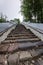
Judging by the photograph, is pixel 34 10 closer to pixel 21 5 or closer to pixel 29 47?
pixel 21 5

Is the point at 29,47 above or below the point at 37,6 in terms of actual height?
below

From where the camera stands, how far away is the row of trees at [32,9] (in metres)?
37.3

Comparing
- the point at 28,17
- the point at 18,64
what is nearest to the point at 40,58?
the point at 18,64

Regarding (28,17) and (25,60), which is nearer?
(25,60)

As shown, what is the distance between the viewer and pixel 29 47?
2.62m

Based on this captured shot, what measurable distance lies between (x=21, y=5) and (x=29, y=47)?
128ft

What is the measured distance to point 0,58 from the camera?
6.98ft

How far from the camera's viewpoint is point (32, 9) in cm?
3922

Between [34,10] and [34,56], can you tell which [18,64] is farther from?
[34,10]

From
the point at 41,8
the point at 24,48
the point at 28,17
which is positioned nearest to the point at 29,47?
the point at 24,48

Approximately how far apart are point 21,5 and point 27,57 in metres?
39.5

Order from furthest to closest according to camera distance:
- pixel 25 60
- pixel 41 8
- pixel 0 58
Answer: pixel 41 8 → pixel 0 58 → pixel 25 60

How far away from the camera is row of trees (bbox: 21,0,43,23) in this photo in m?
37.3

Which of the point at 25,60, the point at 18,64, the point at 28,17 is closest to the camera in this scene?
the point at 18,64
